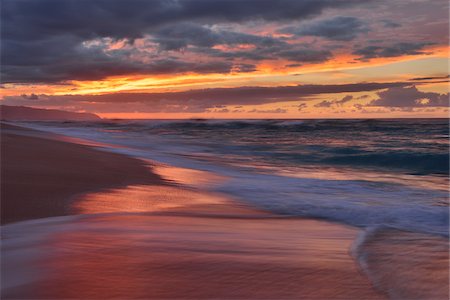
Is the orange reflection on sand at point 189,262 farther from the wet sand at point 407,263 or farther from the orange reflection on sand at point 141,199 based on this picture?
the orange reflection on sand at point 141,199

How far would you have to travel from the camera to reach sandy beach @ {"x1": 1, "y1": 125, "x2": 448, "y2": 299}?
2.84m

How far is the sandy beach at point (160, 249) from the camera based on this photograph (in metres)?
2.84

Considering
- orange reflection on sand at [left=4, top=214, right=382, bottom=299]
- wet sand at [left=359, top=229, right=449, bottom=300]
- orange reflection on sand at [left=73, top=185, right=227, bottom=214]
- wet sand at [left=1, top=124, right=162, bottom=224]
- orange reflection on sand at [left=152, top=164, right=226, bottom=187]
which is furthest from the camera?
orange reflection on sand at [left=152, top=164, right=226, bottom=187]

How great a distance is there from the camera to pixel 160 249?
143 inches

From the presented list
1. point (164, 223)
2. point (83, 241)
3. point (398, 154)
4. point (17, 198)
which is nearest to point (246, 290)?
point (83, 241)

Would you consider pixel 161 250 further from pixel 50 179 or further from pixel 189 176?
pixel 189 176

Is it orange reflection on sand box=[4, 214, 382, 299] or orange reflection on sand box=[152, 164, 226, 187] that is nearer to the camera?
orange reflection on sand box=[4, 214, 382, 299]

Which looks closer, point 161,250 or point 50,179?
point 161,250

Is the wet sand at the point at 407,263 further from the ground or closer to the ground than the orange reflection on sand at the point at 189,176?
closer to the ground

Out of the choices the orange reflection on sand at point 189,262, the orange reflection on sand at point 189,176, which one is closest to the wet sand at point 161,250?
the orange reflection on sand at point 189,262

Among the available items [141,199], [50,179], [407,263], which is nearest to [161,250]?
[407,263]

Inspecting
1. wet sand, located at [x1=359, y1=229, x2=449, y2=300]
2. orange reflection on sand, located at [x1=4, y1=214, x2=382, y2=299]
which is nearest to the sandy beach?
orange reflection on sand, located at [x1=4, y1=214, x2=382, y2=299]

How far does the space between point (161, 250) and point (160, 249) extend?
1.1 inches

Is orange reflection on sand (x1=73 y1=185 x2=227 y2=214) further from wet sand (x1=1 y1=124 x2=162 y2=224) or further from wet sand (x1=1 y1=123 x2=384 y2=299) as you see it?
wet sand (x1=1 y1=124 x2=162 y2=224)
